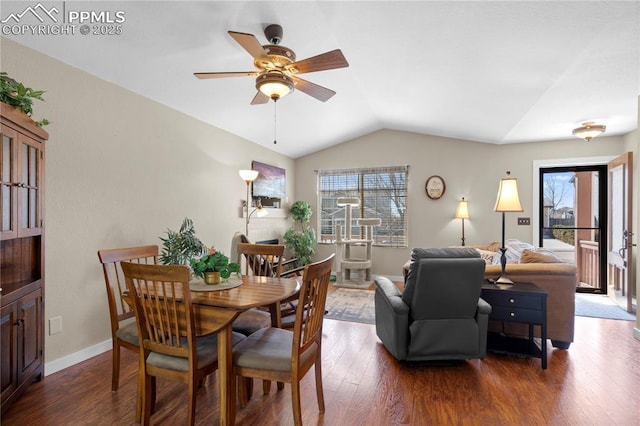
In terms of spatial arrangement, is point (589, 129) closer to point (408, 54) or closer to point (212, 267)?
point (408, 54)

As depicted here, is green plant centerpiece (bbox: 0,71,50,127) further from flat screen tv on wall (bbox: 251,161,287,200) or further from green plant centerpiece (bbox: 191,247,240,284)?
flat screen tv on wall (bbox: 251,161,287,200)

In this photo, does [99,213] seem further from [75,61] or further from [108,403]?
[108,403]

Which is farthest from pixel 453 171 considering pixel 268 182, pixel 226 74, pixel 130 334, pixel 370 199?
pixel 130 334

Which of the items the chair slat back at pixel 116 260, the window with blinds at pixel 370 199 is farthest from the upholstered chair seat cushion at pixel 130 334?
the window with blinds at pixel 370 199

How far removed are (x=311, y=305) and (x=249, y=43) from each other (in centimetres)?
171

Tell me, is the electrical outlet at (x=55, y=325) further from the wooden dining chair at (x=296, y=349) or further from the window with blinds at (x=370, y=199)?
the window with blinds at (x=370, y=199)

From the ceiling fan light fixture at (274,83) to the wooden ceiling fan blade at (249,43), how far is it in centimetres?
14

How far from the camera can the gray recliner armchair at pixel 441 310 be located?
2.27 m

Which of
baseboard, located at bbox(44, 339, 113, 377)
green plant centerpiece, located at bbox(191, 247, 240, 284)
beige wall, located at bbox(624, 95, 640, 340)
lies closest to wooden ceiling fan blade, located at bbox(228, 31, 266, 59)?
green plant centerpiece, located at bbox(191, 247, 240, 284)

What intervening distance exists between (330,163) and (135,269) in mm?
4944

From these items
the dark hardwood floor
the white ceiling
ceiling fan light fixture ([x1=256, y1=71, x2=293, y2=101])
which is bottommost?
the dark hardwood floor

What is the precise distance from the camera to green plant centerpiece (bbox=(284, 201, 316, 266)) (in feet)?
18.3

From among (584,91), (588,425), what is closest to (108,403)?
(588,425)

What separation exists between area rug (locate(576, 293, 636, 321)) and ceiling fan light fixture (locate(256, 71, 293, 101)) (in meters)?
4.48
